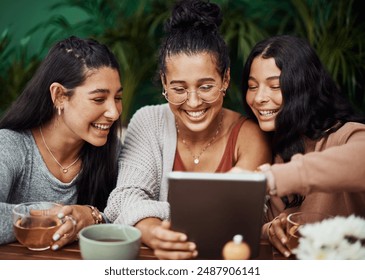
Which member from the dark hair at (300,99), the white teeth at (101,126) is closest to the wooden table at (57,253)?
the dark hair at (300,99)

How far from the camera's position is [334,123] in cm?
163

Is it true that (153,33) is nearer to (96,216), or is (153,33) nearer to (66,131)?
(66,131)

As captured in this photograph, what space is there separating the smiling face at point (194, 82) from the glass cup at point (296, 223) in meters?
0.55

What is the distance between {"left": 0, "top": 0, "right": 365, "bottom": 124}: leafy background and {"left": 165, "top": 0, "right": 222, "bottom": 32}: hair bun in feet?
4.17

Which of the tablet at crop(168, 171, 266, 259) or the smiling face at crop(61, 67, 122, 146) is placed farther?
the smiling face at crop(61, 67, 122, 146)

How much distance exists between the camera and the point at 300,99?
1.62 m

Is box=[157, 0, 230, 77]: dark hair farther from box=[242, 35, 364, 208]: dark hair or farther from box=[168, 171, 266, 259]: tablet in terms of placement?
box=[168, 171, 266, 259]: tablet

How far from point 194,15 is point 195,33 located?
0.20 feet

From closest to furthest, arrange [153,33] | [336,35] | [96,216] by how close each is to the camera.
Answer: [96,216]
[336,35]
[153,33]

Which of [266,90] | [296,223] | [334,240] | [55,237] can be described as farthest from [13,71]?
[334,240]

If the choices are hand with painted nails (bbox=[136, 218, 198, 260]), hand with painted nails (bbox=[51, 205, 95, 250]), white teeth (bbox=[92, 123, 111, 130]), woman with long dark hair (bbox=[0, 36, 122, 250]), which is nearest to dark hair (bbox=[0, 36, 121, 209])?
woman with long dark hair (bbox=[0, 36, 122, 250])

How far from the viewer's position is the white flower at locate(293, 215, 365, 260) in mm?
1049

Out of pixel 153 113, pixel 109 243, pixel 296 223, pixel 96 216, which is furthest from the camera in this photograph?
pixel 153 113
